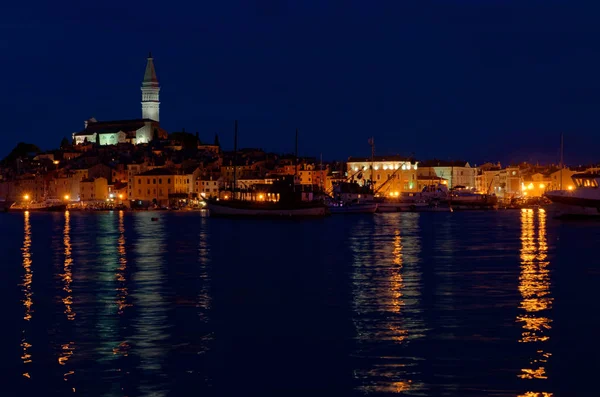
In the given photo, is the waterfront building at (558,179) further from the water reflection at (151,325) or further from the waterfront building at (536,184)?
the water reflection at (151,325)

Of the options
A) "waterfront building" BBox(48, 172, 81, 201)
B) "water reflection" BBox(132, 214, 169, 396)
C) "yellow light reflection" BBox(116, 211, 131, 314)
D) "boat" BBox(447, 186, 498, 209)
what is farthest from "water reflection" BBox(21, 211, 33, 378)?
"waterfront building" BBox(48, 172, 81, 201)

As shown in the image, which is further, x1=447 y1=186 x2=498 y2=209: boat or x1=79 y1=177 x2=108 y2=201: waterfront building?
x1=79 y1=177 x2=108 y2=201: waterfront building

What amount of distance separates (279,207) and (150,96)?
356ft

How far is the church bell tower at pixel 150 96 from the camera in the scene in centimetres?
17962

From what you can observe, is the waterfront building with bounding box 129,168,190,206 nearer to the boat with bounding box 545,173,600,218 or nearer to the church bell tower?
the church bell tower

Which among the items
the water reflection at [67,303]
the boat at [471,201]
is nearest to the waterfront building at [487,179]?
the boat at [471,201]

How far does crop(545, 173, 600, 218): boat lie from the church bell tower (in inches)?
4732

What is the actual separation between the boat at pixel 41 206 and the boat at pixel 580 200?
73.7 meters

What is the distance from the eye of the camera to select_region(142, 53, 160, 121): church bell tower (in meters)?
180

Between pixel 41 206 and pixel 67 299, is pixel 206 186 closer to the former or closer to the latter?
pixel 41 206

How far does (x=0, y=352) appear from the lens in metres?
15.3

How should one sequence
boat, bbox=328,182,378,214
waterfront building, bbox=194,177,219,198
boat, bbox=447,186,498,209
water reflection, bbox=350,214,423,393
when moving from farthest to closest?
waterfront building, bbox=194,177,219,198
boat, bbox=447,186,498,209
boat, bbox=328,182,378,214
water reflection, bbox=350,214,423,393

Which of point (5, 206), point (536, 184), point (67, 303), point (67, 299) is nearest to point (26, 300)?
point (67, 299)

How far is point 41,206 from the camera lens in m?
129
